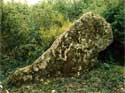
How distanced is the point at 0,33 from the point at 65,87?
4.30 m

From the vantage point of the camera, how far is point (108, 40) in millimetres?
11000

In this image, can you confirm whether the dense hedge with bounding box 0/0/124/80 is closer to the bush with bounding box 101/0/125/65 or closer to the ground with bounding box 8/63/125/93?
the bush with bounding box 101/0/125/65

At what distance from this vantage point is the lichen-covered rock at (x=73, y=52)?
9992 mm

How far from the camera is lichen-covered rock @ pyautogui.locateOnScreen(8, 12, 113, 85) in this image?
9.99 m

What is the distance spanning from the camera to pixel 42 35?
12.6m

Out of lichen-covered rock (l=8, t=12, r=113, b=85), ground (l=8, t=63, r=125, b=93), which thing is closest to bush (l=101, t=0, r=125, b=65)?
lichen-covered rock (l=8, t=12, r=113, b=85)

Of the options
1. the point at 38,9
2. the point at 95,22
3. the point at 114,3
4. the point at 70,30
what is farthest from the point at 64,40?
the point at 38,9

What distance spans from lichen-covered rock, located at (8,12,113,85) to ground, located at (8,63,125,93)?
0.29 metres

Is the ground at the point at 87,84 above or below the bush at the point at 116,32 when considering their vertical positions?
below

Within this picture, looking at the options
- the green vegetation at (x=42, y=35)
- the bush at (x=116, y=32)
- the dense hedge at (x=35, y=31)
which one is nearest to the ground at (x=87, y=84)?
the green vegetation at (x=42, y=35)

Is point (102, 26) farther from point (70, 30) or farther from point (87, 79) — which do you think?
point (87, 79)

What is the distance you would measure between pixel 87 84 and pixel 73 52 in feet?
4.23

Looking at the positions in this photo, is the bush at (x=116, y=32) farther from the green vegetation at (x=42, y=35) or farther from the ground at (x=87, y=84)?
the ground at (x=87, y=84)

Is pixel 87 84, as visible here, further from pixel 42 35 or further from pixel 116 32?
pixel 42 35
